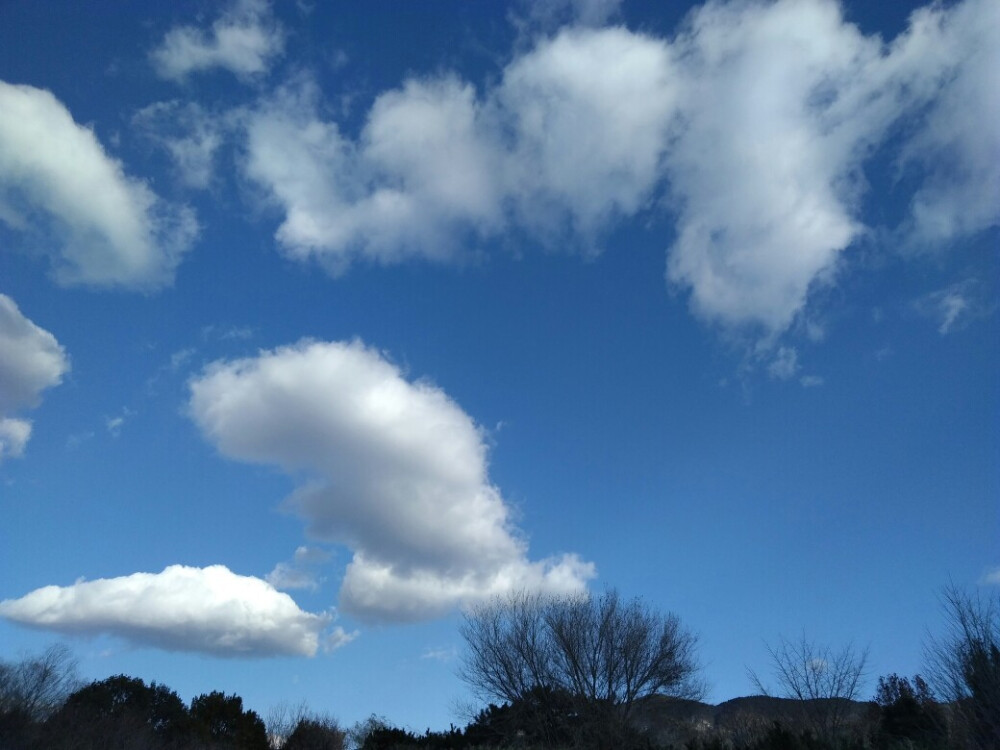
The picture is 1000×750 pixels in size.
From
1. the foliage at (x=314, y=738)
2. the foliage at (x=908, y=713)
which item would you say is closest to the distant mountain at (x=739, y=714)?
the foliage at (x=908, y=713)

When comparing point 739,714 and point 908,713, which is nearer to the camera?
point 908,713

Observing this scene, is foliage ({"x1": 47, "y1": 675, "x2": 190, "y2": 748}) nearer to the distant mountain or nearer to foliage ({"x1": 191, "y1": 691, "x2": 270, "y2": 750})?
foliage ({"x1": 191, "y1": 691, "x2": 270, "y2": 750})

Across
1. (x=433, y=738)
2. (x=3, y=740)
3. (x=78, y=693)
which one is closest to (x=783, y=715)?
(x=433, y=738)

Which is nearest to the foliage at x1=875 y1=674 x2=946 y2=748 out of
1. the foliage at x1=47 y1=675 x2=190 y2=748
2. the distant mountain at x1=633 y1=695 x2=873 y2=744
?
the distant mountain at x1=633 y1=695 x2=873 y2=744

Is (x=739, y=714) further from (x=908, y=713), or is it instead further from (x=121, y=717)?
(x=121, y=717)

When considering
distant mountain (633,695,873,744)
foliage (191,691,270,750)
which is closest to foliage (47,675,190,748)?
foliage (191,691,270,750)

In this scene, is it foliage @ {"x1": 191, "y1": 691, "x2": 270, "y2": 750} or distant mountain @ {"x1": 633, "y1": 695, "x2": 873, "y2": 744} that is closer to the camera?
distant mountain @ {"x1": 633, "y1": 695, "x2": 873, "y2": 744}

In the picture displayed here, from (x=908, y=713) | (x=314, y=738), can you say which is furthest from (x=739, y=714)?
(x=314, y=738)

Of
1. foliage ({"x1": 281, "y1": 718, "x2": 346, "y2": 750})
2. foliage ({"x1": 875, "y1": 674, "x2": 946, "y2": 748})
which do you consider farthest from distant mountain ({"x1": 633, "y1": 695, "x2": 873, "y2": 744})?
foliage ({"x1": 281, "y1": 718, "x2": 346, "y2": 750})

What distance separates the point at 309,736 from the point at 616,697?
21403mm

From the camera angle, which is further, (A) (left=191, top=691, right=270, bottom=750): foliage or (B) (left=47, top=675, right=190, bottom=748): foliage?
(A) (left=191, top=691, right=270, bottom=750): foliage

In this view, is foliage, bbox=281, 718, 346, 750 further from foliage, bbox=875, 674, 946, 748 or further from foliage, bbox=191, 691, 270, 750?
foliage, bbox=875, 674, 946, 748

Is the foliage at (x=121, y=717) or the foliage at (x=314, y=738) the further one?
the foliage at (x=314, y=738)

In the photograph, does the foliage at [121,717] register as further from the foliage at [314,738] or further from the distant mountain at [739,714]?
the distant mountain at [739,714]
